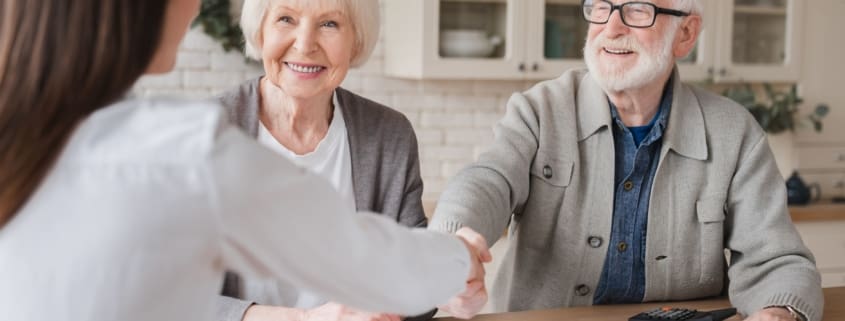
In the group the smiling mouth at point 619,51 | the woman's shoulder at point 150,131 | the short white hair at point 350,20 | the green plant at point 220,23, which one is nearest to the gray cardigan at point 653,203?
the smiling mouth at point 619,51

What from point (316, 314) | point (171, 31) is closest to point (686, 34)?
point (316, 314)

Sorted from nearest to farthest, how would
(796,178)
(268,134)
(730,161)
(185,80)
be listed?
(268,134) → (730,161) → (185,80) → (796,178)

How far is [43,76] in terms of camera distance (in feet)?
2.97

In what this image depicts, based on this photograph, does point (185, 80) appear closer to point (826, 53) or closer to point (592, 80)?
point (592, 80)

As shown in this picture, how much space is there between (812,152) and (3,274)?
4.16 m

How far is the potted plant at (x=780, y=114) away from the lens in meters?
4.20

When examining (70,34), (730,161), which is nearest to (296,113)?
(730,161)

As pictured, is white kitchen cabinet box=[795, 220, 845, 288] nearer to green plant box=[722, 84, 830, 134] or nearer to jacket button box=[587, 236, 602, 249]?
green plant box=[722, 84, 830, 134]

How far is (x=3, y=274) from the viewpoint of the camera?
927 millimetres

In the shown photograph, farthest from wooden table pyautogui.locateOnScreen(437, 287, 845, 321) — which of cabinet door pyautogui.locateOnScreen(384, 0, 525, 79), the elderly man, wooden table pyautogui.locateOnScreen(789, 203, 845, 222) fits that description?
wooden table pyautogui.locateOnScreen(789, 203, 845, 222)

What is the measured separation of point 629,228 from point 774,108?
7.95ft

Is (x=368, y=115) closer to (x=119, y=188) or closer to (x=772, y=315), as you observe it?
(x=772, y=315)

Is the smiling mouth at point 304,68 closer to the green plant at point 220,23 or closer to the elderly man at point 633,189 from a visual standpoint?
the elderly man at point 633,189

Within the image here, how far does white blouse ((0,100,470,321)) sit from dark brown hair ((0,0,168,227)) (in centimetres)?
2
